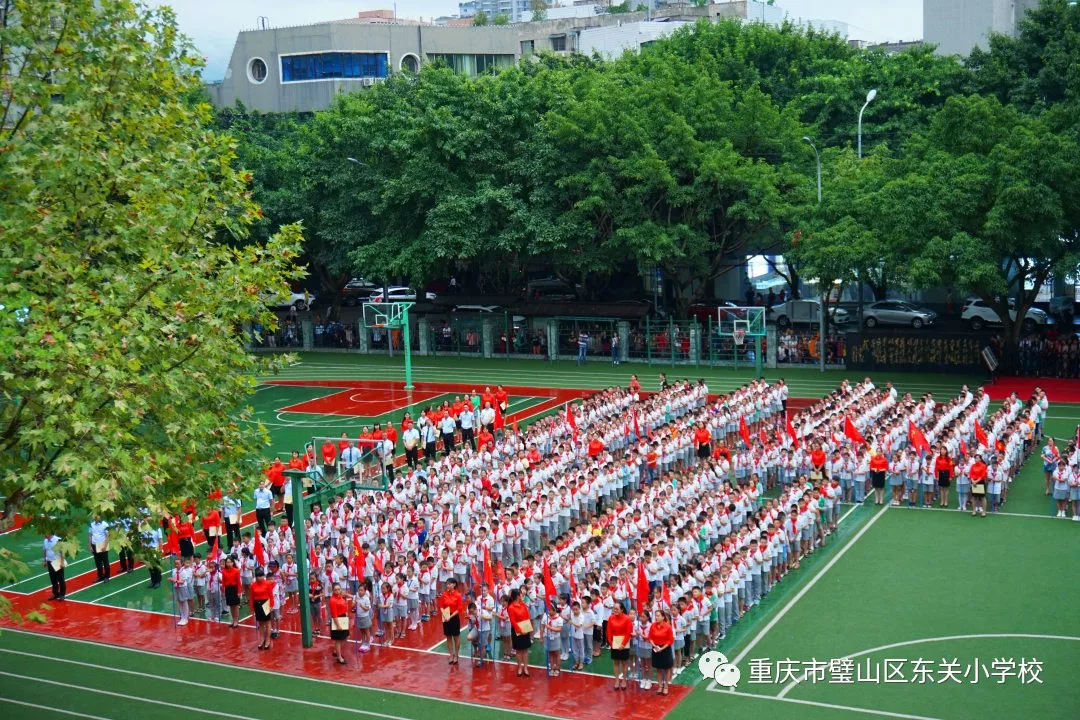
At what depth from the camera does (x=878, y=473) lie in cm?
2295

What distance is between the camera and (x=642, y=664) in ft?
51.6

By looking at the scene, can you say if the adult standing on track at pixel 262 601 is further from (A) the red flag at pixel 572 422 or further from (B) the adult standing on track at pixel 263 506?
(A) the red flag at pixel 572 422

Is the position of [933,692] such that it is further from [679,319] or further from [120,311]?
[679,319]

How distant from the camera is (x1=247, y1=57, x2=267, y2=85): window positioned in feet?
217

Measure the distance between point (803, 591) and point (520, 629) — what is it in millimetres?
5149

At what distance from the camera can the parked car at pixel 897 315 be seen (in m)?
42.4

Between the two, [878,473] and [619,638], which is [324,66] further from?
[619,638]

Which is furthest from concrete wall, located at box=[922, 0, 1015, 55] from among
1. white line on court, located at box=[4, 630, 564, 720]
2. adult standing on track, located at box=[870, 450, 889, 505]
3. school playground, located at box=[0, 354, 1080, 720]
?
white line on court, located at box=[4, 630, 564, 720]

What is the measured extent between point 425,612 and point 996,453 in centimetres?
1154

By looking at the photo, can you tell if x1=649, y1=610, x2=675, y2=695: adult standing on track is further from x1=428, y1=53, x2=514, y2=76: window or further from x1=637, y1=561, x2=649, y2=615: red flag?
x1=428, y1=53, x2=514, y2=76: window

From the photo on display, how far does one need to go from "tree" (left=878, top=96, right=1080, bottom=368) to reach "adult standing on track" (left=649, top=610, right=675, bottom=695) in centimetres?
1882

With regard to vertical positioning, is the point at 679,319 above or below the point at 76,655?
above

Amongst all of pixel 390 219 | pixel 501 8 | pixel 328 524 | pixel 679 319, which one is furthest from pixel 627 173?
pixel 501 8

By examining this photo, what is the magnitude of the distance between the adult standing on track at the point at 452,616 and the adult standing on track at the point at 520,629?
2.48 ft
